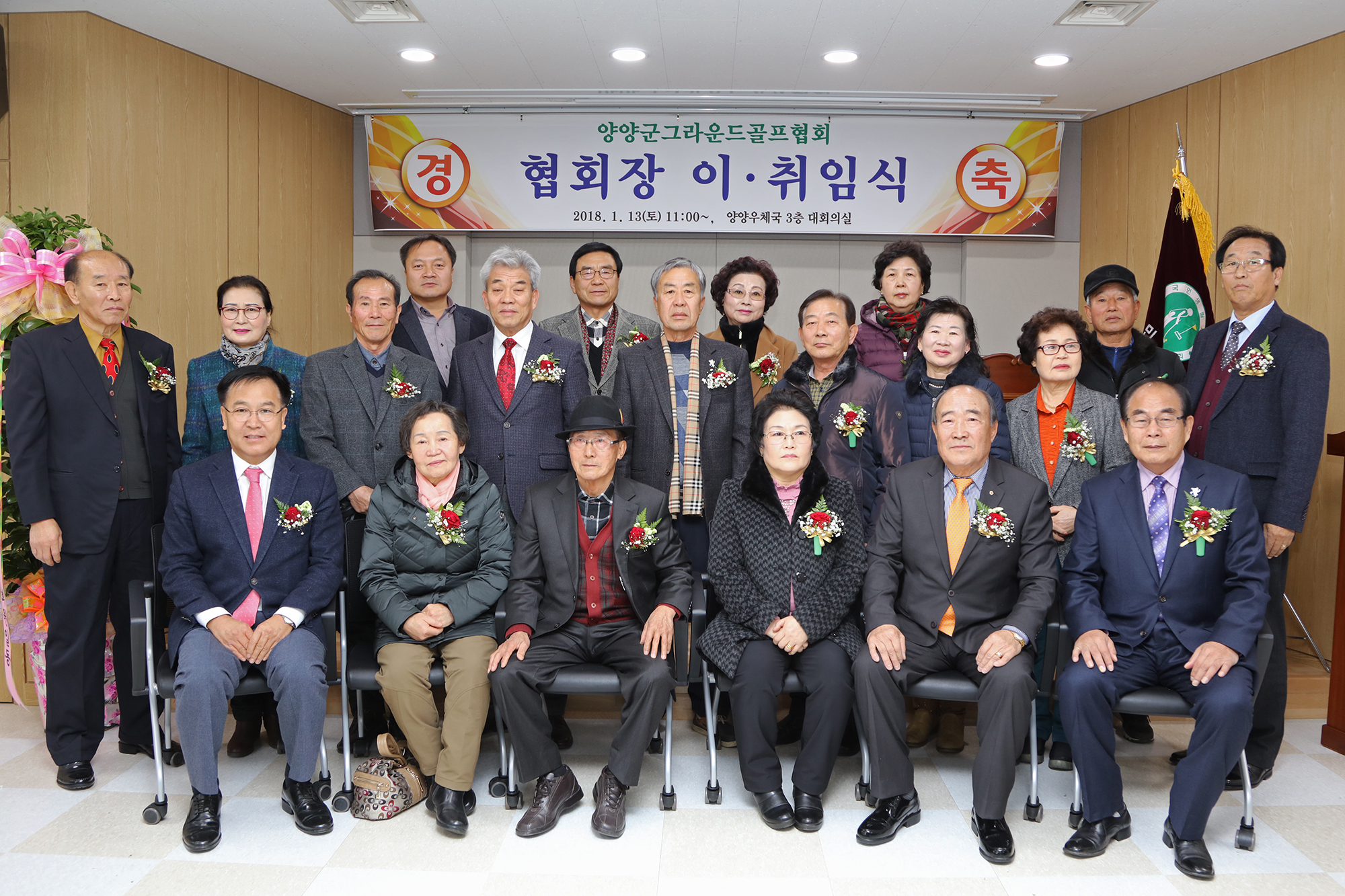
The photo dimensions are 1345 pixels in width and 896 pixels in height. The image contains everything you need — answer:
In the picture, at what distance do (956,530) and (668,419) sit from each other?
1136 millimetres

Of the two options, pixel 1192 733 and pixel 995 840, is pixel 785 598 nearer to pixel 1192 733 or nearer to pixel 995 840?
pixel 995 840

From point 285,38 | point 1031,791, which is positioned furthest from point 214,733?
point 285,38

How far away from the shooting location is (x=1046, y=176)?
20.1ft

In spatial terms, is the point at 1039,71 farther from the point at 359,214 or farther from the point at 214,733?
the point at 214,733

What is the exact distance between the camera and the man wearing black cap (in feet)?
11.3

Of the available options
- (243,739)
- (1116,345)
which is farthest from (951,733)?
(243,739)

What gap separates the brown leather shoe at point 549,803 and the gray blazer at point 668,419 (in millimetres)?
1115

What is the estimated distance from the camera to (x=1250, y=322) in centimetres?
340

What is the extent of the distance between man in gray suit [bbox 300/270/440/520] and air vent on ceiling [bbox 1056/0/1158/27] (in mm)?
3552

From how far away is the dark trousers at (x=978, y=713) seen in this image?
2.67m

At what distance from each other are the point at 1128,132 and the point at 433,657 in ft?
18.2

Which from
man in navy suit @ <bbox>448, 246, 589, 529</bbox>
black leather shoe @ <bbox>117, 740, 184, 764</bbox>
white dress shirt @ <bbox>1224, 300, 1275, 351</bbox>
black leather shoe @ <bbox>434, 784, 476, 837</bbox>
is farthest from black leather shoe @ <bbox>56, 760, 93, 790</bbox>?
white dress shirt @ <bbox>1224, 300, 1275, 351</bbox>

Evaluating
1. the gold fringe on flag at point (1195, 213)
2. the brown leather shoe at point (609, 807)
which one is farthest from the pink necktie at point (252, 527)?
the gold fringe on flag at point (1195, 213)

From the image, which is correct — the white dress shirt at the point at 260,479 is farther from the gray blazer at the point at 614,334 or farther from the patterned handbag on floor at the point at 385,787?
the gray blazer at the point at 614,334
